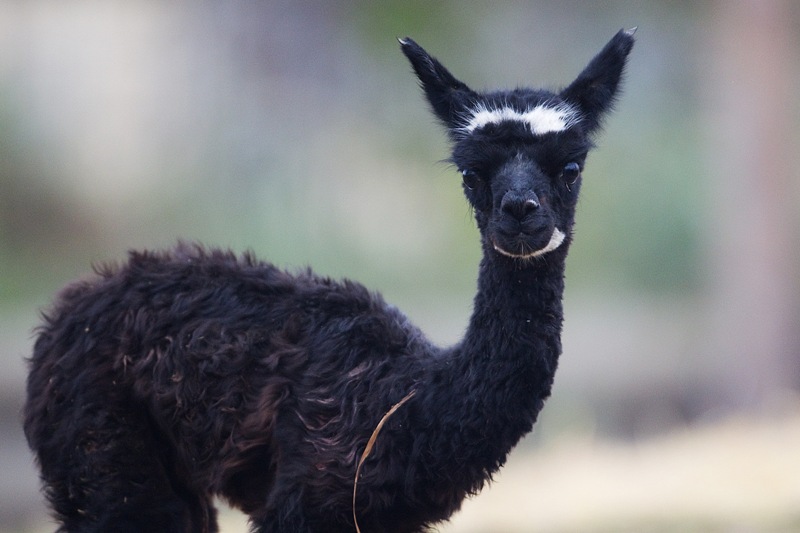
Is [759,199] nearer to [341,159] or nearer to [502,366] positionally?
[341,159]

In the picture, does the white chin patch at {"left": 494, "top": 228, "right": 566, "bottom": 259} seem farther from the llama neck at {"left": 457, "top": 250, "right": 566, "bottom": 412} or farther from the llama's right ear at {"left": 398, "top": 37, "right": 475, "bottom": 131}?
the llama's right ear at {"left": 398, "top": 37, "right": 475, "bottom": 131}

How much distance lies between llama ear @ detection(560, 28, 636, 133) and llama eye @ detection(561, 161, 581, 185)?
28cm

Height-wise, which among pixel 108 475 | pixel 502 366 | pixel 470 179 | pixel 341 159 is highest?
pixel 341 159

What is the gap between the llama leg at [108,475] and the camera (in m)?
4.24

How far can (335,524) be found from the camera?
158 inches

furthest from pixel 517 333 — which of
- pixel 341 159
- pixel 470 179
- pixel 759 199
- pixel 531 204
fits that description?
pixel 341 159

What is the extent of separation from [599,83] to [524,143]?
22.0 inches

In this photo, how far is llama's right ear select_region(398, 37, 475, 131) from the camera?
174 inches

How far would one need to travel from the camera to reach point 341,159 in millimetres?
15672

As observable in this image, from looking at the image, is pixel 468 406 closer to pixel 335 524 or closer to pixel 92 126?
pixel 335 524

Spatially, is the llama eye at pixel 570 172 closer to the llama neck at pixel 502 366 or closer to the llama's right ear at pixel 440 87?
the llama neck at pixel 502 366

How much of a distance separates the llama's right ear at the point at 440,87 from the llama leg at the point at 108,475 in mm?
1762

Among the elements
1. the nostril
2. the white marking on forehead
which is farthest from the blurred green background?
the nostril

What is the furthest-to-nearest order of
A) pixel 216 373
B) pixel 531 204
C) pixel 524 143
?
1. pixel 216 373
2. pixel 524 143
3. pixel 531 204
